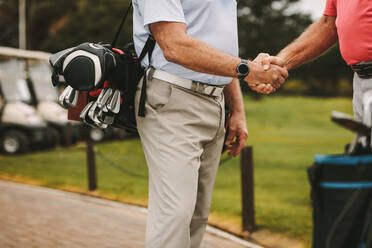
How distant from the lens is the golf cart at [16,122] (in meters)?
13.7

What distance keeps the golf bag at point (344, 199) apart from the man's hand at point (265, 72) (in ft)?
2.57

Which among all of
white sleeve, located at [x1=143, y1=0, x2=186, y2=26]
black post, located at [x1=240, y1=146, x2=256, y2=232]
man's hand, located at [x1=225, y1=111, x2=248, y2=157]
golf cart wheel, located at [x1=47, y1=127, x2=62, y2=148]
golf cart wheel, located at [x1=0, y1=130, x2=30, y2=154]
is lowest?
golf cart wheel, located at [x1=47, y1=127, x2=62, y2=148]

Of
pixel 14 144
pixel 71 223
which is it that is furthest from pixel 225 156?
pixel 71 223

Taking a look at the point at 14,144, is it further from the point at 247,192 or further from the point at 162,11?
the point at 162,11

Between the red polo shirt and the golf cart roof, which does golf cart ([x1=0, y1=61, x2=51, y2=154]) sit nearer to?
the golf cart roof

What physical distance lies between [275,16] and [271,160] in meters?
35.4

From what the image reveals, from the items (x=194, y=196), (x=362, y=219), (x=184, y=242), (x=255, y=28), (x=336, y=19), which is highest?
(x=336, y=19)

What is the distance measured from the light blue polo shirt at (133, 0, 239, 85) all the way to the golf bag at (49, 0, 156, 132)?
80mm

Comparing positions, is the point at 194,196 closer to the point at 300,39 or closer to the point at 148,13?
the point at 148,13

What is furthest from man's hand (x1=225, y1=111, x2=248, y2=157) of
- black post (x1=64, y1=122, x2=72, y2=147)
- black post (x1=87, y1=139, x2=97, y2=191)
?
black post (x1=64, y1=122, x2=72, y2=147)

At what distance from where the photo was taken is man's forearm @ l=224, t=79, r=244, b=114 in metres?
2.74

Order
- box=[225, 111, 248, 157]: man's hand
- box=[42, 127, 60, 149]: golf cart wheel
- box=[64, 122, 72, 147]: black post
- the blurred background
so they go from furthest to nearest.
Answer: box=[64, 122, 72, 147]: black post, box=[42, 127, 60, 149]: golf cart wheel, the blurred background, box=[225, 111, 248, 157]: man's hand

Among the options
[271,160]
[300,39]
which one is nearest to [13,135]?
[271,160]

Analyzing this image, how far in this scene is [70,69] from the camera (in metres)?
2.29
